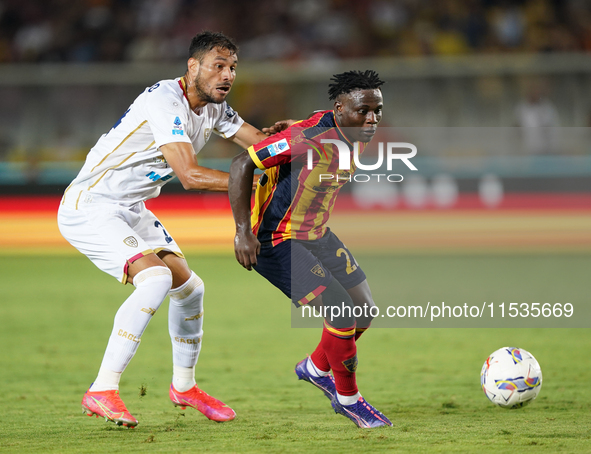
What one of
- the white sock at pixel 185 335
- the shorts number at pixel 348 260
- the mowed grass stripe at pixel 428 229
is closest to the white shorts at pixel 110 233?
the white sock at pixel 185 335

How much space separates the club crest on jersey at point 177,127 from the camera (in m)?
4.18

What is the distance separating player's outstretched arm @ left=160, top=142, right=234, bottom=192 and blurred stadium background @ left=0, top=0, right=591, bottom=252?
949 cm

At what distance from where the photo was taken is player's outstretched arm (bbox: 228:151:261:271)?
403 cm

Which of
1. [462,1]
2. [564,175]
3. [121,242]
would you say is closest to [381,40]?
[462,1]

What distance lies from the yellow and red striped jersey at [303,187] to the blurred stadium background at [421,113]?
897 cm

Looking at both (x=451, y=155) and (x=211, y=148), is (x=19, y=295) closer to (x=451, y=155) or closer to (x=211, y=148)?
(x=211, y=148)

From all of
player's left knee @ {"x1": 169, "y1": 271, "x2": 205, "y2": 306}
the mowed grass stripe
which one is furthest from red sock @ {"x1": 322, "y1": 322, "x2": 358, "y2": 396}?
the mowed grass stripe

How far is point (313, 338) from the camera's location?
24.3 feet

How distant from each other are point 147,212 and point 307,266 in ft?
3.67

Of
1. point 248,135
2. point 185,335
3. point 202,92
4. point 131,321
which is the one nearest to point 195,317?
point 185,335

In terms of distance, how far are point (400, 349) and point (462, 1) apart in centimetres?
1157

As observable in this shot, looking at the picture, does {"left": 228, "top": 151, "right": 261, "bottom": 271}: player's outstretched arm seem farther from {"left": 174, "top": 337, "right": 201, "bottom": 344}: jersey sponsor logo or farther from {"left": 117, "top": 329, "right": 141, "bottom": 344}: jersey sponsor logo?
{"left": 174, "top": 337, "right": 201, "bottom": 344}: jersey sponsor logo

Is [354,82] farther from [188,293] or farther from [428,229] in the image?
[428,229]

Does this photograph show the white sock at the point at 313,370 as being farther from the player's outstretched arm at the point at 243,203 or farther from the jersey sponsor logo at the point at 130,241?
the jersey sponsor logo at the point at 130,241
